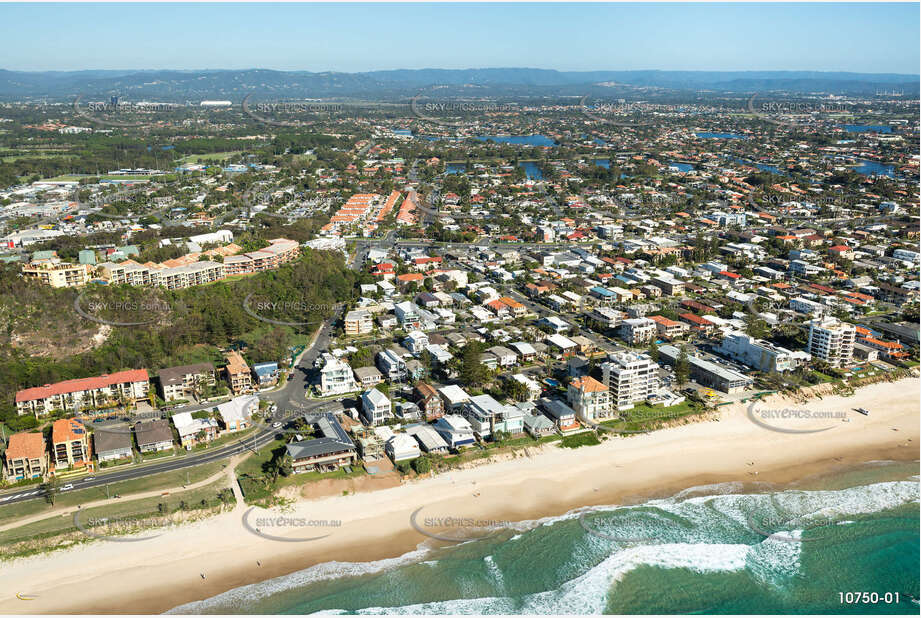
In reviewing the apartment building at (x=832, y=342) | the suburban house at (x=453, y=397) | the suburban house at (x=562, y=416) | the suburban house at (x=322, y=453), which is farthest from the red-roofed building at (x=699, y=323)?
the suburban house at (x=322, y=453)

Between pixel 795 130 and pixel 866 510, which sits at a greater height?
pixel 795 130

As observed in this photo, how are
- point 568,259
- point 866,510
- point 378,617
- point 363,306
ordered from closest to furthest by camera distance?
point 378,617, point 866,510, point 363,306, point 568,259

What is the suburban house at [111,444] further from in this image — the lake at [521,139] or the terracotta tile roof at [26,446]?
the lake at [521,139]

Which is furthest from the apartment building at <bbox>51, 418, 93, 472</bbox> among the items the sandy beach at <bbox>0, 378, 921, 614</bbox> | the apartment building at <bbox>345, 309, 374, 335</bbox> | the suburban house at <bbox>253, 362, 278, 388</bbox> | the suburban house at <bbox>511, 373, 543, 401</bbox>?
the suburban house at <bbox>511, 373, 543, 401</bbox>

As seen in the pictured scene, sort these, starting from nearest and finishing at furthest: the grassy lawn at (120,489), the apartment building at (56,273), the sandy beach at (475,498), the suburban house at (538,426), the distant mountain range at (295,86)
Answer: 1. the sandy beach at (475,498)
2. the grassy lawn at (120,489)
3. the suburban house at (538,426)
4. the apartment building at (56,273)
5. the distant mountain range at (295,86)

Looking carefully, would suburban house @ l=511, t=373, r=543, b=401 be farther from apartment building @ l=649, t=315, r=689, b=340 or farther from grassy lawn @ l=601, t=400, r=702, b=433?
apartment building @ l=649, t=315, r=689, b=340

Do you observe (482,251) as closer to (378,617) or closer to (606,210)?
(606,210)

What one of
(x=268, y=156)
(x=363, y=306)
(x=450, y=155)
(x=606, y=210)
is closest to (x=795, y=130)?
(x=450, y=155)
